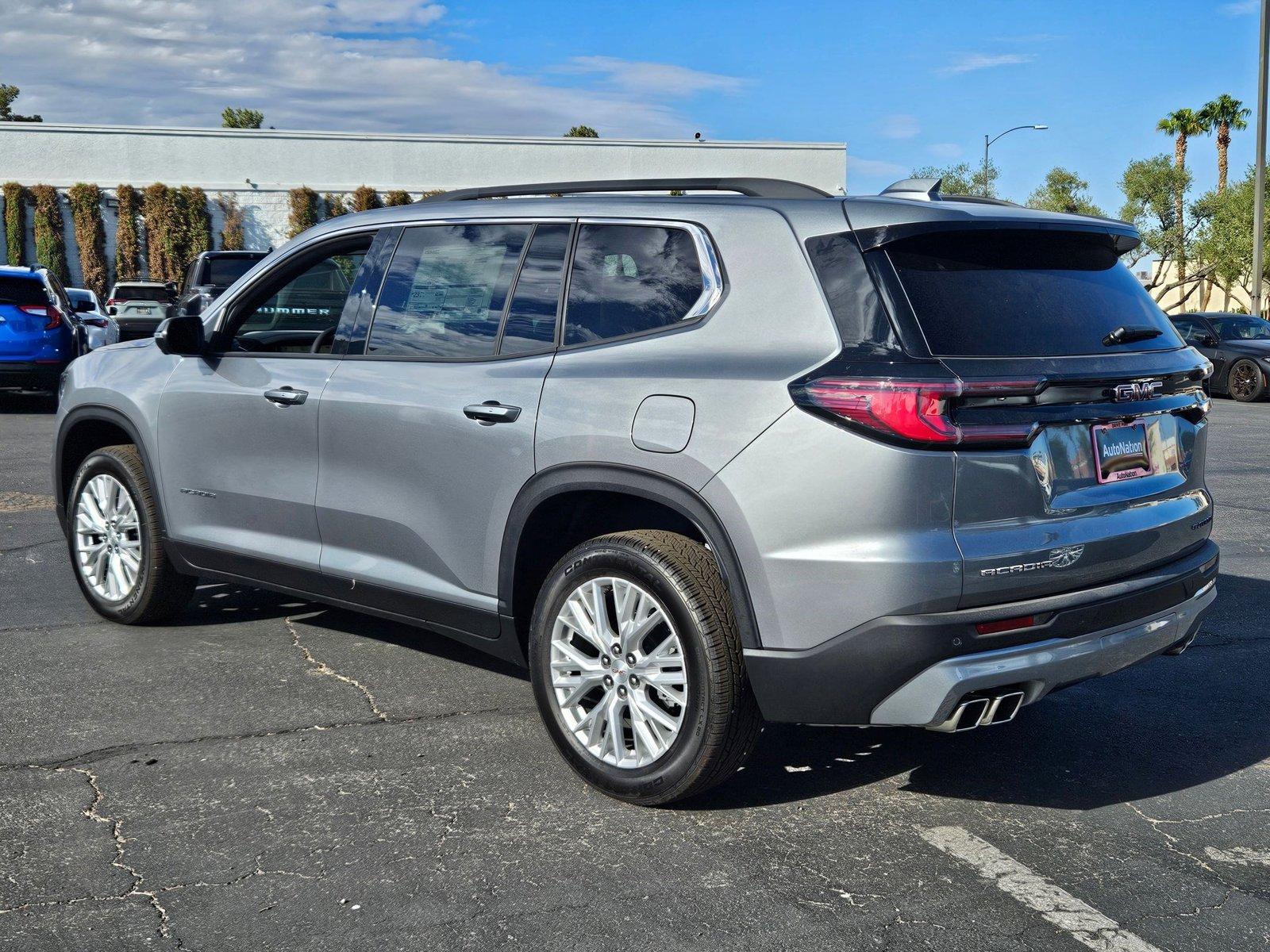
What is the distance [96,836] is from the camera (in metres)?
3.76

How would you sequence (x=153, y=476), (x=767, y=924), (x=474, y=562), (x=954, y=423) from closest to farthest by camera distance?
(x=767, y=924) < (x=954, y=423) < (x=474, y=562) < (x=153, y=476)

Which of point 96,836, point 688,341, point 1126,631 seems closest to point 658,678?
point 688,341

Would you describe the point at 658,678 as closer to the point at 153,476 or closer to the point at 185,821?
the point at 185,821

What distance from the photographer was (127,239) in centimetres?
4144

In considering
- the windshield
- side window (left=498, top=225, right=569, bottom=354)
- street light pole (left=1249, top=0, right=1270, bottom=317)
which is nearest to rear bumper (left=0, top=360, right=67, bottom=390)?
side window (left=498, top=225, right=569, bottom=354)

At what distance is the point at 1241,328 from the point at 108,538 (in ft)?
72.6

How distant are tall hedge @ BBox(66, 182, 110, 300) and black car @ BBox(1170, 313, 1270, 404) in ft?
104

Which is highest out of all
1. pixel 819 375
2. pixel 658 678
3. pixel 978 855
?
pixel 819 375

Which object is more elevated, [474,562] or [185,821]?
[474,562]

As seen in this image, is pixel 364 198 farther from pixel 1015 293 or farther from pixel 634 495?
pixel 1015 293

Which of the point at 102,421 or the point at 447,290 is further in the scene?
the point at 102,421

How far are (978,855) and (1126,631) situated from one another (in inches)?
31.0

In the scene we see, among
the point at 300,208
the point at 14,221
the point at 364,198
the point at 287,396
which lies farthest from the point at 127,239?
the point at 287,396

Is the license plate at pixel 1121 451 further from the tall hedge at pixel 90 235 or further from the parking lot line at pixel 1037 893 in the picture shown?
the tall hedge at pixel 90 235
